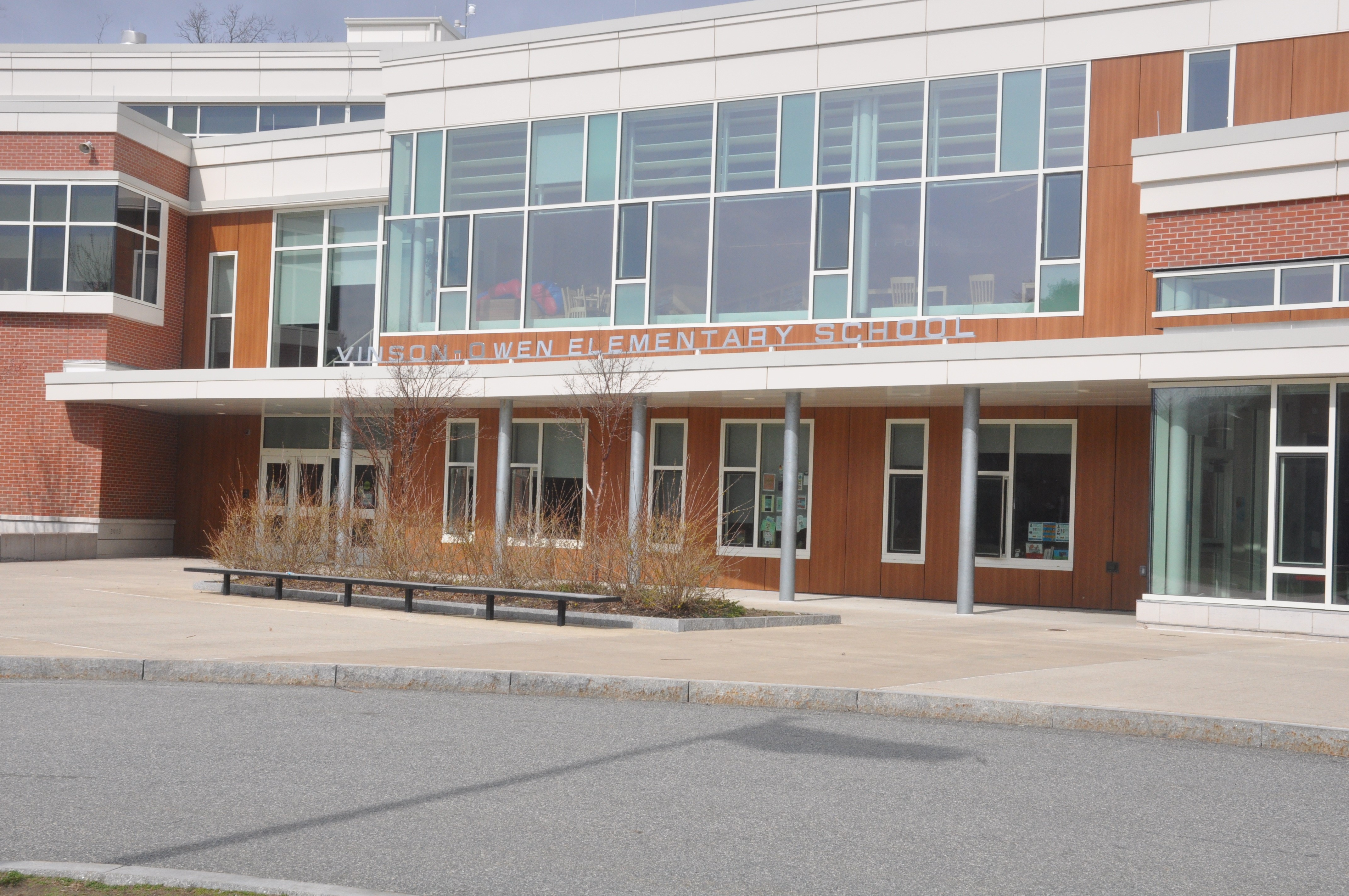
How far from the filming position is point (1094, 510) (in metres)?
20.2

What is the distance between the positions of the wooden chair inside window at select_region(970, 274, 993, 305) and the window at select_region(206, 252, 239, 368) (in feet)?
55.7

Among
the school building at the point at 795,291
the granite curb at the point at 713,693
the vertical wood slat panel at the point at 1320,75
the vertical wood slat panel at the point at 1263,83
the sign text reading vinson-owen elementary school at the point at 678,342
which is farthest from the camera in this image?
the sign text reading vinson-owen elementary school at the point at 678,342

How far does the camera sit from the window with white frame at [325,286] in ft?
91.9

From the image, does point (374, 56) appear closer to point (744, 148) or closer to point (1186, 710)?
point (744, 148)

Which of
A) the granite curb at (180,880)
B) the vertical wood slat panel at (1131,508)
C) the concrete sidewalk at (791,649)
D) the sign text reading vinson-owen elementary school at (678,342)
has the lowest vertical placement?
the granite curb at (180,880)

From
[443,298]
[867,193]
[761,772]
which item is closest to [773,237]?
[867,193]

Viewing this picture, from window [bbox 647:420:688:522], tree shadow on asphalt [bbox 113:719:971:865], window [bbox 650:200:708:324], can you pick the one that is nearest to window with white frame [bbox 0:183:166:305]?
window [bbox 650:200:708:324]

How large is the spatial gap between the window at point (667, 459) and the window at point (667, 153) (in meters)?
4.31

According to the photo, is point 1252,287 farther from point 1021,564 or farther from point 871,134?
point 871,134

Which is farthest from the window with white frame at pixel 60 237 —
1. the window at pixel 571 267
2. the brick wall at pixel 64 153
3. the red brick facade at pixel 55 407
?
the window at pixel 571 267

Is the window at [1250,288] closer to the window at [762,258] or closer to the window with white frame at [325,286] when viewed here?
the window at [762,258]

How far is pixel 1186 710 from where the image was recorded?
8.95 metres

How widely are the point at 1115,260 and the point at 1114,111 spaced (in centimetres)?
240

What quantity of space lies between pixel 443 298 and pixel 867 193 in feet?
28.4
